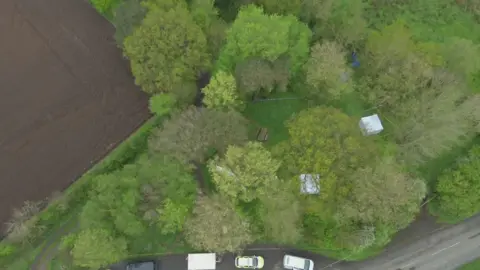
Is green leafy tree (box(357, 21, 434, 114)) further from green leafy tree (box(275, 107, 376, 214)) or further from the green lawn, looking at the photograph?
the green lawn

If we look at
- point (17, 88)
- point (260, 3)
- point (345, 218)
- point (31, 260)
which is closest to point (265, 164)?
point (345, 218)

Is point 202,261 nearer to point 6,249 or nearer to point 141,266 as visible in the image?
point 141,266

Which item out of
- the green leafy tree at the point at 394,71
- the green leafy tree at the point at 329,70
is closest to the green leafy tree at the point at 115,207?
the green leafy tree at the point at 329,70

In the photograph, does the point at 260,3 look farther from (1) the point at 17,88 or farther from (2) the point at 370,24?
(1) the point at 17,88

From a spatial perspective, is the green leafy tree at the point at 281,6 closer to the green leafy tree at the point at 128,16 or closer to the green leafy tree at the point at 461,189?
the green leafy tree at the point at 128,16

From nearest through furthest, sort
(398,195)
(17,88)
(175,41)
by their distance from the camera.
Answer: (398,195)
(175,41)
(17,88)

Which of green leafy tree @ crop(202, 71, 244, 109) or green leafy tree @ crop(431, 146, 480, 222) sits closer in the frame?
green leafy tree @ crop(431, 146, 480, 222)

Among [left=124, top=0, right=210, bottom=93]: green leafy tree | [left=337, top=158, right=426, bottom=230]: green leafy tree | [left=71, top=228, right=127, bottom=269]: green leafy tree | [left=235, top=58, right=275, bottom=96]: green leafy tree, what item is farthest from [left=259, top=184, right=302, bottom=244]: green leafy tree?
[left=124, top=0, right=210, bottom=93]: green leafy tree

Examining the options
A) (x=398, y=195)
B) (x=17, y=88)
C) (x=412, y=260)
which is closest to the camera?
(x=398, y=195)
